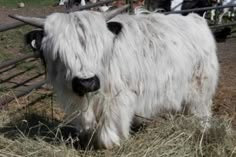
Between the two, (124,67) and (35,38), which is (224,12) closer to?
(124,67)

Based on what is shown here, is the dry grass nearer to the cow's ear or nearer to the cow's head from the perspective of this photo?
the cow's head

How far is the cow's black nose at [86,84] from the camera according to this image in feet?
13.6

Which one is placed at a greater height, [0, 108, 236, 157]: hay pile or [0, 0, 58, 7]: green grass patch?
[0, 0, 58, 7]: green grass patch

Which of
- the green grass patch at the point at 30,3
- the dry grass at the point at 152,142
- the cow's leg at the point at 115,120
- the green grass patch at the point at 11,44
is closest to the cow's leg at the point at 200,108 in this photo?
the dry grass at the point at 152,142

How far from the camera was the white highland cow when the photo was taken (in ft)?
14.3

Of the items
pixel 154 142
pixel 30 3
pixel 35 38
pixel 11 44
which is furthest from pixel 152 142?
pixel 30 3

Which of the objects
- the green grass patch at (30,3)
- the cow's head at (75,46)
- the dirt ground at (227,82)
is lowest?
the dirt ground at (227,82)

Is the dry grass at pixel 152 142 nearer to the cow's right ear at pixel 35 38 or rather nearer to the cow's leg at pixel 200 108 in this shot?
the cow's leg at pixel 200 108

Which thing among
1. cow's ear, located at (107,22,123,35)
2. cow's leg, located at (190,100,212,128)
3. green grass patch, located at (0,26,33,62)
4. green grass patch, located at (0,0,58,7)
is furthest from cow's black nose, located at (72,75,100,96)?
green grass patch, located at (0,0,58,7)

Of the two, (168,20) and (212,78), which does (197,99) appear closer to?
(212,78)

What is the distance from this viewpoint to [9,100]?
610 cm

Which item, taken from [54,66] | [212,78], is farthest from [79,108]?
[212,78]

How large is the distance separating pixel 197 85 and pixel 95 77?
1.53 metres

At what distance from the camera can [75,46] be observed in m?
4.32
